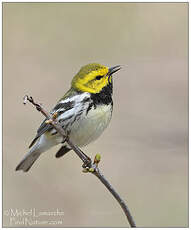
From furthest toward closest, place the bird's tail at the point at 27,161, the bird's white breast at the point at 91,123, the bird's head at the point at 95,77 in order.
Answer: the bird's tail at the point at 27,161, the bird's head at the point at 95,77, the bird's white breast at the point at 91,123

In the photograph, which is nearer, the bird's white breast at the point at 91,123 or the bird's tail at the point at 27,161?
the bird's white breast at the point at 91,123

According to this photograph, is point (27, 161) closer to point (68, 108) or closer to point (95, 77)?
point (68, 108)

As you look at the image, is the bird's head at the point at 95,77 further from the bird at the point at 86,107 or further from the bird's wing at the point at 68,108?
the bird's wing at the point at 68,108

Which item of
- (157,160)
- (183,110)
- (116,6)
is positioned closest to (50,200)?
(157,160)

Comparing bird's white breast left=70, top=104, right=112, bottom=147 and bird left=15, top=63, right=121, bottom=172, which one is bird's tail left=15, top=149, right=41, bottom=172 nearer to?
bird left=15, top=63, right=121, bottom=172

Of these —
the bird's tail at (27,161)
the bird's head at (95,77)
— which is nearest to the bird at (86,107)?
the bird's head at (95,77)

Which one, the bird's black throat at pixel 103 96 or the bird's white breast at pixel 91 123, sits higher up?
the bird's black throat at pixel 103 96

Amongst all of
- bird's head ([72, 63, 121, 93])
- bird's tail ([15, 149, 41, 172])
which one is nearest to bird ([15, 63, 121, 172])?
bird's head ([72, 63, 121, 93])

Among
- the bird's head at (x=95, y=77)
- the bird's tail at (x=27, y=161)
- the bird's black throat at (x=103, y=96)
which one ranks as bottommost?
the bird's tail at (x=27, y=161)
